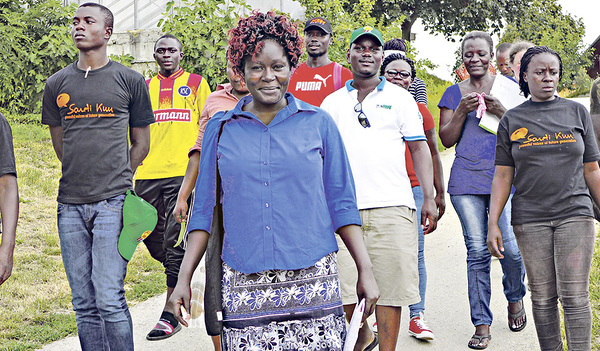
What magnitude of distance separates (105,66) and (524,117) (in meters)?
2.70

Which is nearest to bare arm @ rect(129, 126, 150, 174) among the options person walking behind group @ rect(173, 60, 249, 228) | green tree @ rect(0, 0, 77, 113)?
person walking behind group @ rect(173, 60, 249, 228)

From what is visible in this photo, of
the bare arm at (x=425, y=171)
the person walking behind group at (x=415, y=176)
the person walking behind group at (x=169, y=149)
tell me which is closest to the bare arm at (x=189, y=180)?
the person walking behind group at (x=169, y=149)

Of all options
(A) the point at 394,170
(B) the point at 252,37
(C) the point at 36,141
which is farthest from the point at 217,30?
(B) the point at 252,37

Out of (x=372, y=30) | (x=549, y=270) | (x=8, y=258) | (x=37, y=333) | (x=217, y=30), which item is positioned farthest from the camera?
(x=217, y=30)

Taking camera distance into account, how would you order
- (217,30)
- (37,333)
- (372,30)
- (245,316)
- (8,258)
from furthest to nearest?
(217,30)
(37,333)
(372,30)
(8,258)
(245,316)

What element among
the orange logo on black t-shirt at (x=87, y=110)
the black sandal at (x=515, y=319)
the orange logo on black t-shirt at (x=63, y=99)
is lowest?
the black sandal at (x=515, y=319)

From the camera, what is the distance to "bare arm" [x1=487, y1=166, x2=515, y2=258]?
4574mm

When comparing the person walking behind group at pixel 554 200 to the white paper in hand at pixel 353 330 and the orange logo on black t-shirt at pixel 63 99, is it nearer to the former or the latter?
the white paper in hand at pixel 353 330

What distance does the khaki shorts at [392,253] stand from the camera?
4434 millimetres

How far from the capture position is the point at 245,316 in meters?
2.94

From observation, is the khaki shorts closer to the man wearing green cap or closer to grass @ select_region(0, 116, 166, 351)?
the man wearing green cap

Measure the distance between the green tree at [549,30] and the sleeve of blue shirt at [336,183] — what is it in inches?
1100

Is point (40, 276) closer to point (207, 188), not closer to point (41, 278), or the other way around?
point (41, 278)

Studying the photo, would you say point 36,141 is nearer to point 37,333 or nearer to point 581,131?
point 37,333
